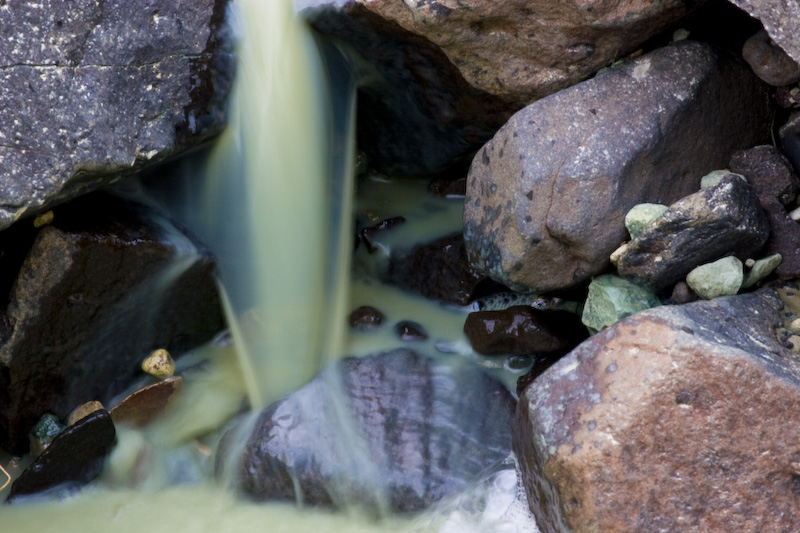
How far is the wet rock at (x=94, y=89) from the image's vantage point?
2.71m

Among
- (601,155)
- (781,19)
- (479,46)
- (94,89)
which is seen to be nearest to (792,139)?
(781,19)

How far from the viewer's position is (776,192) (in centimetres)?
291

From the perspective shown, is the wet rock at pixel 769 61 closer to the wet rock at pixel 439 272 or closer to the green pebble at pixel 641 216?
the green pebble at pixel 641 216

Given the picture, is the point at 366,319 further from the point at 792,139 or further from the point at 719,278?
the point at 792,139

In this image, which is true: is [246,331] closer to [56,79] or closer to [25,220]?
[25,220]

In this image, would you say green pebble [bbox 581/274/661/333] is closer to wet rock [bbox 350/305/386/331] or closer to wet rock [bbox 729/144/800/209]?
wet rock [bbox 729/144/800/209]

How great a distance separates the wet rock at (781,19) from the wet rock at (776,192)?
22.0 inches

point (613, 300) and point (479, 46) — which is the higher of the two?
point (479, 46)

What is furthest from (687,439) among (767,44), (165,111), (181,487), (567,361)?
(165,111)

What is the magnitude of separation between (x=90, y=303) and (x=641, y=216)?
6.95 ft

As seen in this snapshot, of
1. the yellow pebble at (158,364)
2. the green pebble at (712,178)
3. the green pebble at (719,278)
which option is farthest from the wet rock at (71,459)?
the green pebble at (712,178)

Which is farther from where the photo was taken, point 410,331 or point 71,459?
point 410,331

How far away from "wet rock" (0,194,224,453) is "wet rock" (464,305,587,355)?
1.20 metres

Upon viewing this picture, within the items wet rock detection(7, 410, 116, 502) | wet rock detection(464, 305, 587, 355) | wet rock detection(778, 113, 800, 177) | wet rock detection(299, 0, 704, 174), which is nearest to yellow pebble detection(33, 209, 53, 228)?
wet rock detection(7, 410, 116, 502)
